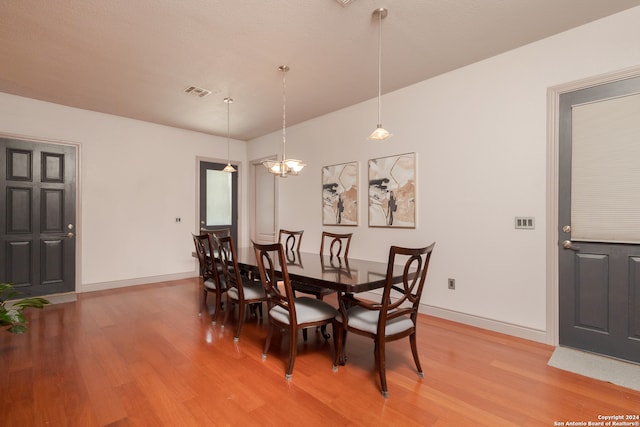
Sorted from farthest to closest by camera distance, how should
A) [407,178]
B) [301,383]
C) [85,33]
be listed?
[407,178] < [85,33] < [301,383]

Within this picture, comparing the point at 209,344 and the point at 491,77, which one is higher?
the point at 491,77

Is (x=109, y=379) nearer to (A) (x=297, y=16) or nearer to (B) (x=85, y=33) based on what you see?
(B) (x=85, y=33)

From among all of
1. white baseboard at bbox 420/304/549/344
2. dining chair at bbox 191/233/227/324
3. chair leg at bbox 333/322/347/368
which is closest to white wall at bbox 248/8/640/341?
white baseboard at bbox 420/304/549/344

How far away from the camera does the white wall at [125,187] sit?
4.49m

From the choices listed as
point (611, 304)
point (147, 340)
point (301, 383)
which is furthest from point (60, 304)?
point (611, 304)

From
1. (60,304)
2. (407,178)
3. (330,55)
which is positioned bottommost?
(60,304)

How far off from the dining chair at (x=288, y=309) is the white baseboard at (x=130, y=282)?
12.1 feet

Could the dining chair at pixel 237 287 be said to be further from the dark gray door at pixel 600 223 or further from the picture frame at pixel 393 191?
the dark gray door at pixel 600 223

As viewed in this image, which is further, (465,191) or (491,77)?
(465,191)

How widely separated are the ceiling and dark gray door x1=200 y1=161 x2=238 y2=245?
2075 millimetres

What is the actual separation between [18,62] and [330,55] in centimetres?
332

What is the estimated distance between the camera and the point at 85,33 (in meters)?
2.70

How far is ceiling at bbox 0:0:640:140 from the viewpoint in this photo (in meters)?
2.39

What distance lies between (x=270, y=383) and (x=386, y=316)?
37.7 inches
